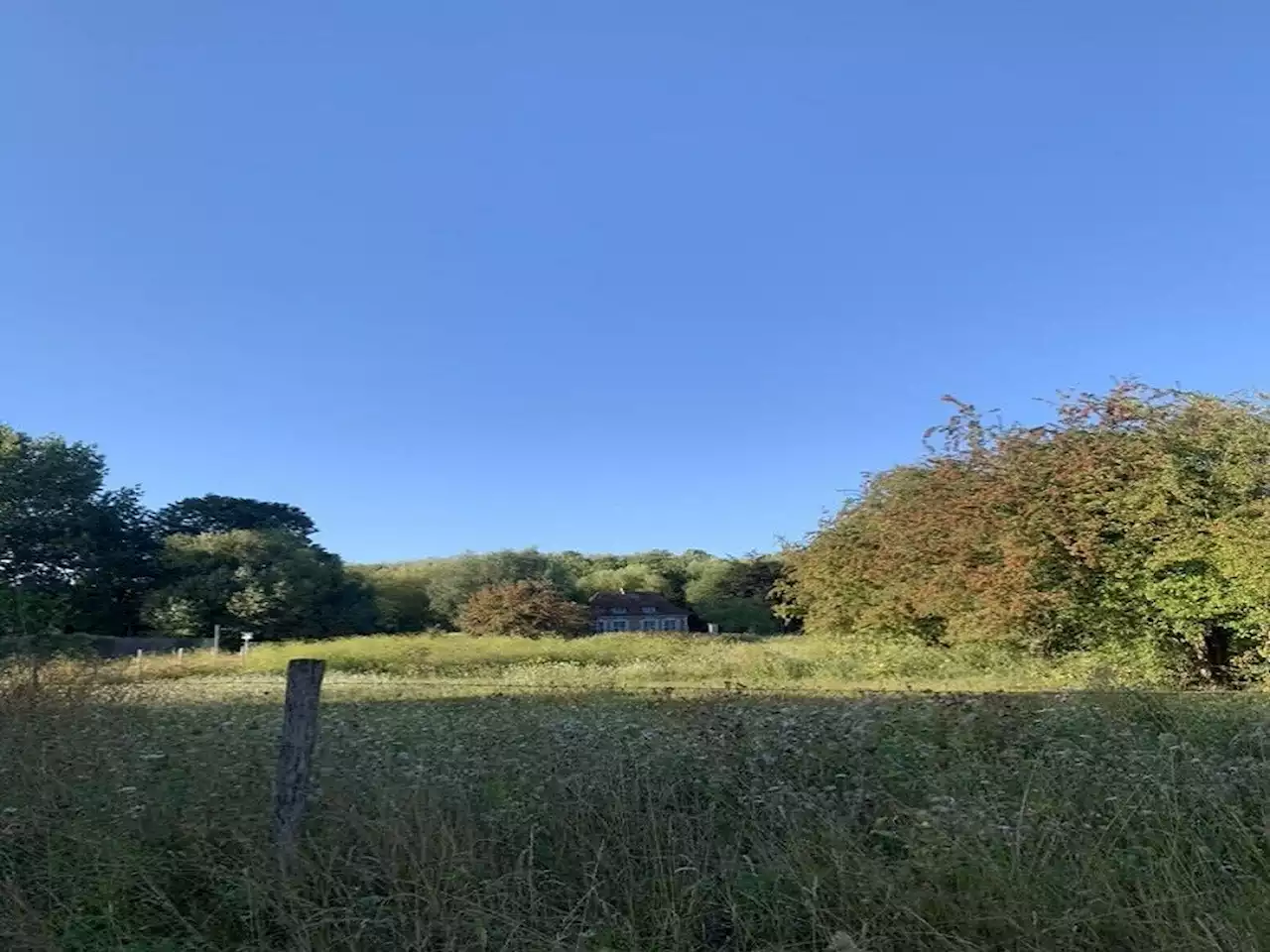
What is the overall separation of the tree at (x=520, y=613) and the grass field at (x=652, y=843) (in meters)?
37.3

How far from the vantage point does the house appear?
68.6m

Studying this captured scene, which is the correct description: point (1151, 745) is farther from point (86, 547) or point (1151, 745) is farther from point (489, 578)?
point (489, 578)

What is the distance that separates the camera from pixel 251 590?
48.8m

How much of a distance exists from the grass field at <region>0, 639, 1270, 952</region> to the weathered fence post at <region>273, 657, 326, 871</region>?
0.12 m

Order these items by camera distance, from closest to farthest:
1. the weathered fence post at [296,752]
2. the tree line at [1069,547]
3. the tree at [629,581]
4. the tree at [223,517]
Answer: the weathered fence post at [296,752]
the tree line at [1069,547]
the tree at [223,517]
the tree at [629,581]

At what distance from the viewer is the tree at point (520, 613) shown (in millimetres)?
42688

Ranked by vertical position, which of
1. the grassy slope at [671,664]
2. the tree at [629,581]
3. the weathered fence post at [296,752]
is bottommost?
the grassy slope at [671,664]

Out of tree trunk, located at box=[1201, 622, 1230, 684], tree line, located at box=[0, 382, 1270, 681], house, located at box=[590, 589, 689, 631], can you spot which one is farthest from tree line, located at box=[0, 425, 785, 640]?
tree trunk, located at box=[1201, 622, 1230, 684]

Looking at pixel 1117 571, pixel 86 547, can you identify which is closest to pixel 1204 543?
pixel 1117 571

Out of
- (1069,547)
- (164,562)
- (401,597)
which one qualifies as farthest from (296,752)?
(401,597)

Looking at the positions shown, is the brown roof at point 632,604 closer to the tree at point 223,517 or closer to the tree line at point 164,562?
the tree line at point 164,562

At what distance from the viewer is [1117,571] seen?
1564 cm

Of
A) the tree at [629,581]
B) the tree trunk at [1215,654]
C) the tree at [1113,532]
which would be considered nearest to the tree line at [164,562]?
the tree at [629,581]

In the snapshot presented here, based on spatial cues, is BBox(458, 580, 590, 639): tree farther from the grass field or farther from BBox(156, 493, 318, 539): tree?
the grass field
